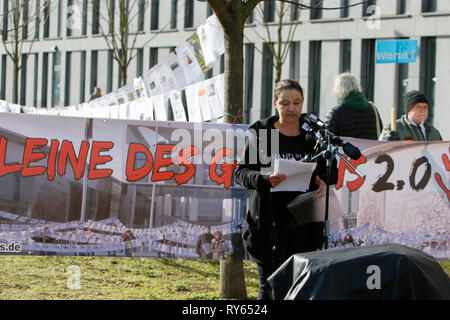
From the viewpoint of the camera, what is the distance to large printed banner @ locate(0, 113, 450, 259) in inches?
280

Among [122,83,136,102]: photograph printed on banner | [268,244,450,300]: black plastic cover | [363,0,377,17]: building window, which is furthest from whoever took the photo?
[363,0,377,17]: building window

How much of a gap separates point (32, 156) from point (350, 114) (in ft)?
10.3

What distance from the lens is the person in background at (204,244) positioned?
7320 millimetres

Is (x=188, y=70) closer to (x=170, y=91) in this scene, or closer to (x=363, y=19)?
(x=170, y=91)

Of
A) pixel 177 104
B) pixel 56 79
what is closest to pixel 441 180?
pixel 177 104

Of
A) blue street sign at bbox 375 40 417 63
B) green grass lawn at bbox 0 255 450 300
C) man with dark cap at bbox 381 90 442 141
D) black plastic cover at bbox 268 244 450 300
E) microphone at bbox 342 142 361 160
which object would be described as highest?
blue street sign at bbox 375 40 417 63

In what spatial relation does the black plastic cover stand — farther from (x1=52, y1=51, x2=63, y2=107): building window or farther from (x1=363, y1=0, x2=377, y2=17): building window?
(x1=52, y1=51, x2=63, y2=107): building window

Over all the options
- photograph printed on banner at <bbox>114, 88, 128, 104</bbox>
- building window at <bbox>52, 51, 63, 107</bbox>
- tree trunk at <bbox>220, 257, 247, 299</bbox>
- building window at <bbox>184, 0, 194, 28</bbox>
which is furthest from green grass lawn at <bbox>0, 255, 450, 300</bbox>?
building window at <bbox>52, 51, 63, 107</bbox>

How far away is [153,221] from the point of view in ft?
23.8

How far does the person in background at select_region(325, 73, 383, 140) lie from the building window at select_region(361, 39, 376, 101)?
24417 mm

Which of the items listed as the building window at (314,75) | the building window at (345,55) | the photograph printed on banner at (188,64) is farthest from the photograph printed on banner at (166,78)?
the building window at (314,75)

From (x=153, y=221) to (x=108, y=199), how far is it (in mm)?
459

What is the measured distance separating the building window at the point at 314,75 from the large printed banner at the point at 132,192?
2694 cm

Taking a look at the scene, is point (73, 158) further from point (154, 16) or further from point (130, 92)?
point (154, 16)
